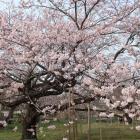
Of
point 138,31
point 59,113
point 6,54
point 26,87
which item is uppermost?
point 138,31

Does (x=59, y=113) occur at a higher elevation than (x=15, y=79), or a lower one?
lower

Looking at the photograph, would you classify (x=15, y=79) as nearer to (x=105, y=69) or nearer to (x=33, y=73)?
(x=33, y=73)

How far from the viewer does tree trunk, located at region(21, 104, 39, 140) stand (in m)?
11.3

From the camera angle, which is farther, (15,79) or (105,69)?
(15,79)

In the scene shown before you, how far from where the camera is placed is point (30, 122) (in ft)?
37.2

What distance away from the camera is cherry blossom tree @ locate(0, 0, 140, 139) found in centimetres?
969

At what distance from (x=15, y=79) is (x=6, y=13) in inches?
71.1

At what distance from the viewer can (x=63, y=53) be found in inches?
385

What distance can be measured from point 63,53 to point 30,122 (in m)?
2.59

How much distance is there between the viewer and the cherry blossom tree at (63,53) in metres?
9.69

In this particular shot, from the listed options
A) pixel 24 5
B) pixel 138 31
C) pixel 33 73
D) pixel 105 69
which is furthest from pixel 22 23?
pixel 138 31

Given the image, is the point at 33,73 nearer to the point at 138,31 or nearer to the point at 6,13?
the point at 6,13

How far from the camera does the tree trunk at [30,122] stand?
11.3 metres

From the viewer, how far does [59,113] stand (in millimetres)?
10492
